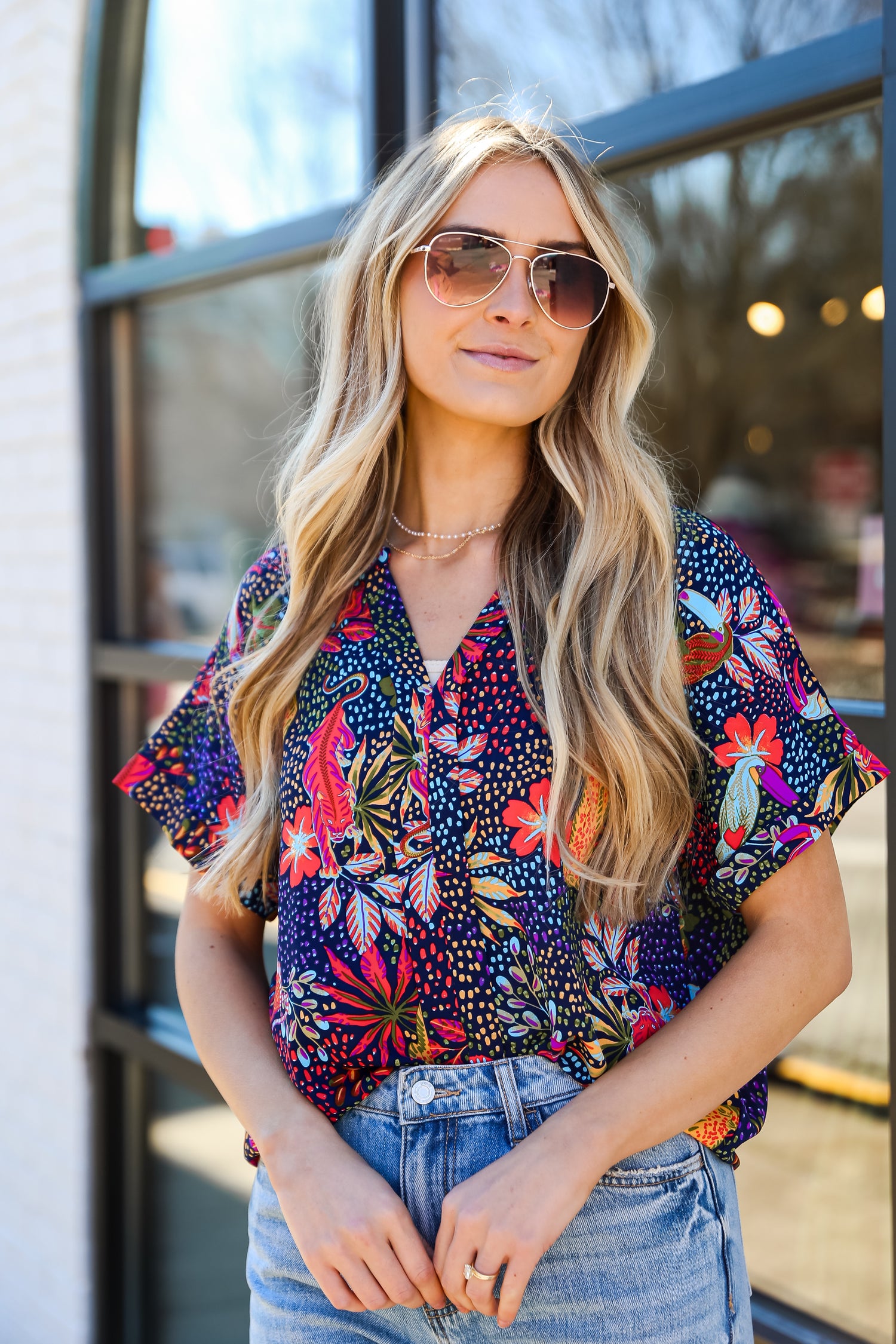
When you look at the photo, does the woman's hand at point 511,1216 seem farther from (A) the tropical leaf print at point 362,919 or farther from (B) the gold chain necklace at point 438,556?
(B) the gold chain necklace at point 438,556

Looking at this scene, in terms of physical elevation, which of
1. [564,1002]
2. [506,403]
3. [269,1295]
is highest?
[506,403]

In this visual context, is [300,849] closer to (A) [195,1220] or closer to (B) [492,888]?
(B) [492,888]

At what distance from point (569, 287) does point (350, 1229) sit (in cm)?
106

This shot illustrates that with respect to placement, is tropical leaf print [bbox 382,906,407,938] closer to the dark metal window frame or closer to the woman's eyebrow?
the woman's eyebrow

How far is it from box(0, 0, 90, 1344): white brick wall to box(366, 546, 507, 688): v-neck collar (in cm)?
193

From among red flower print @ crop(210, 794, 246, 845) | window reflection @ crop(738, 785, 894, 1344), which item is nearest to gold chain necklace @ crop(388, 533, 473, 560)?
red flower print @ crop(210, 794, 246, 845)

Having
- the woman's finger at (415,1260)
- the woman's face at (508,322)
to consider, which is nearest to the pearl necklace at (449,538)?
the woman's face at (508,322)

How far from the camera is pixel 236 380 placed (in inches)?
129

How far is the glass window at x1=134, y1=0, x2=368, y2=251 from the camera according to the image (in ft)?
8.93

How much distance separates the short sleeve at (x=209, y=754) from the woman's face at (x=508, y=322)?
0.39m

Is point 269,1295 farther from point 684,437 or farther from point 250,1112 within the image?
point 684,437

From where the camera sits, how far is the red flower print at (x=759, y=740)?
4.05 ft

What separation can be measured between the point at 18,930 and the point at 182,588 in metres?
1.11

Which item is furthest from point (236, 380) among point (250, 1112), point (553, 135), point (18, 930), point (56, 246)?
point (250, 1112)
